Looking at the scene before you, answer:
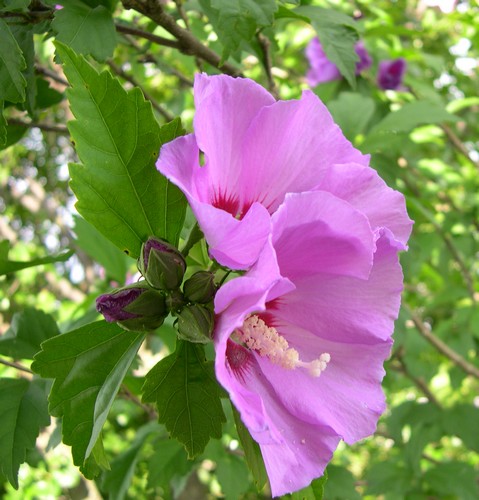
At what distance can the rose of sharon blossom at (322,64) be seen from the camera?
1.98 metres

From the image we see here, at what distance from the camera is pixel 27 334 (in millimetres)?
1149

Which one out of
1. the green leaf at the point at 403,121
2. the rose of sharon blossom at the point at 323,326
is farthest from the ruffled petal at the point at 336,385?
the green leaf at the point at 403,121

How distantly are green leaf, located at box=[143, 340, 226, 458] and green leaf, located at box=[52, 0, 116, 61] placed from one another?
0.43 metres

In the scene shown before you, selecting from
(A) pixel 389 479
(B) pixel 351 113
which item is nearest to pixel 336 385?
(B) pixel 351 113

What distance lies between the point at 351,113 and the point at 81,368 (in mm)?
921

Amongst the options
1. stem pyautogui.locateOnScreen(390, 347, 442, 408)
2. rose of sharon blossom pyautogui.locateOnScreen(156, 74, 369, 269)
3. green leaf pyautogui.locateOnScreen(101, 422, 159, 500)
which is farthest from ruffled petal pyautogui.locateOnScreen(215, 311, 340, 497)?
stem pyautogui.locateOnScreen(390, 347, 442, 408)

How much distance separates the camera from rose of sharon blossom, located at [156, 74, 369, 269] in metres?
0.67

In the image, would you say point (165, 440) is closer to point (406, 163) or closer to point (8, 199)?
point (406, 163)

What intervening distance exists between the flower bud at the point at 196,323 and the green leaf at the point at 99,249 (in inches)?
31.3

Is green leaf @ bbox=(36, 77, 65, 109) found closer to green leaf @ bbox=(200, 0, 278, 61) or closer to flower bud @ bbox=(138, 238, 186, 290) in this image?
green leaf @ bbox=(200, 0, 278, 61)

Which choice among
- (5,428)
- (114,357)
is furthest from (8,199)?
(114,357)

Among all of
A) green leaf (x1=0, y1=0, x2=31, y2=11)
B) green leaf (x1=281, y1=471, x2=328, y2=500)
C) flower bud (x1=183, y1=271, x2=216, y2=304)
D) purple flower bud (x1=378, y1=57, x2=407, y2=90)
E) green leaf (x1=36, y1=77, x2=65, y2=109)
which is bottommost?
purple flower bud (x1=378, y1=57, x2=407, y2=90)

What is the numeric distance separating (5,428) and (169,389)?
0.38 metres

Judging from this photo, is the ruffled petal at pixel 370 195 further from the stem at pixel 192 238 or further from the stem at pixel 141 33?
the stem at pixel 141 33
